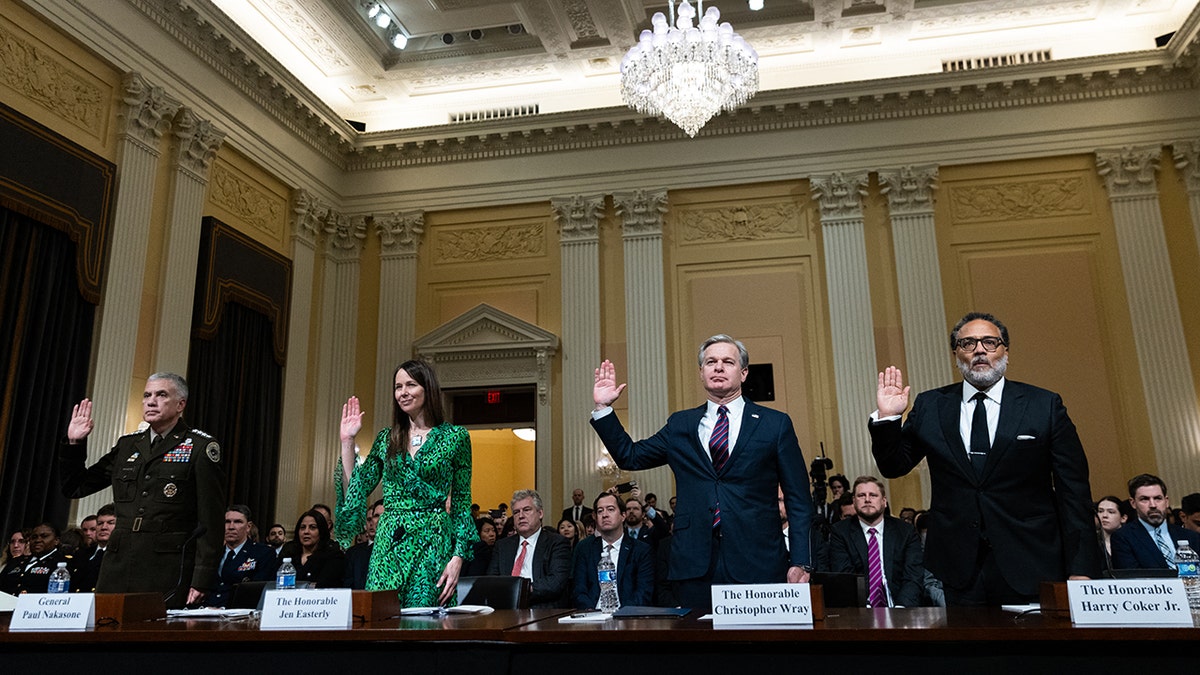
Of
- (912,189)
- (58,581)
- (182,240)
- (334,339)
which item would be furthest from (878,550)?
(334,339)

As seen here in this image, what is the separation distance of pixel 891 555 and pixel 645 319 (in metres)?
6.77

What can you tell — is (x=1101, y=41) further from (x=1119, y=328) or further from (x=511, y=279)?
(x=511, y=279)

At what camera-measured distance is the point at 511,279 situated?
12094 mm

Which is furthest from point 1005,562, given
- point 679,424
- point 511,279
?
point 511,279

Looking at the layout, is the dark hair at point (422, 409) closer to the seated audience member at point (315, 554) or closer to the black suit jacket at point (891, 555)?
the black suit jacket at point (891, 555)

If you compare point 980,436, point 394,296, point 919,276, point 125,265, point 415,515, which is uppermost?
point 394,296

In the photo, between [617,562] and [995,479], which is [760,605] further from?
[617,562]

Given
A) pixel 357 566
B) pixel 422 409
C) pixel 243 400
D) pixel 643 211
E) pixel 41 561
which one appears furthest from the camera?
pixel 643 211

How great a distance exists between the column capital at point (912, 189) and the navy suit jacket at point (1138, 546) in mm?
6473

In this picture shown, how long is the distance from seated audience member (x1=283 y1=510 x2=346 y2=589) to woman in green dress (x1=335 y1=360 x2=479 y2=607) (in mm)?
2942

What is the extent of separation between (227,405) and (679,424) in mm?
8247

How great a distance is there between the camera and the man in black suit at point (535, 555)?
5254 mm

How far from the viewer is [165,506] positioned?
3.41 meters

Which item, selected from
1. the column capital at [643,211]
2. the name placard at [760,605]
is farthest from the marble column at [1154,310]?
the name placard at [760,605]
